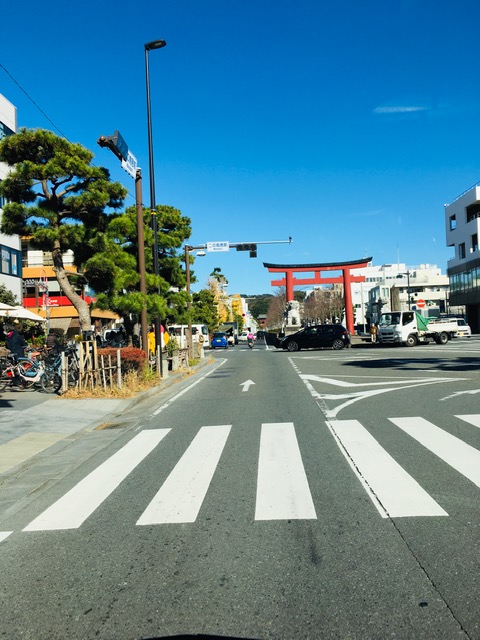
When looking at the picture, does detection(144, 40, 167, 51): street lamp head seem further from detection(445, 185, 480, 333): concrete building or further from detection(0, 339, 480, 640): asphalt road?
detection(445, 185, 480, 333): concrete building

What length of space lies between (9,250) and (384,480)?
35432 millimetres

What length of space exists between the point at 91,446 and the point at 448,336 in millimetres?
33249

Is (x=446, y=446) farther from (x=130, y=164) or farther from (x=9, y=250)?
(x=9, y=250)

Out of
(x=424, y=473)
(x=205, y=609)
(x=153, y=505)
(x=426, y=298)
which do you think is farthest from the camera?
(x=426, y=298)

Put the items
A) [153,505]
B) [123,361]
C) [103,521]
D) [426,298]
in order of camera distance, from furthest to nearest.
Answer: [426,298]
[123,361]
[153,505]
[103,521]

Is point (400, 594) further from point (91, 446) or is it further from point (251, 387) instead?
point (251, 387)

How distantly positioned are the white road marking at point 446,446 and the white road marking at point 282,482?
173 centimetres

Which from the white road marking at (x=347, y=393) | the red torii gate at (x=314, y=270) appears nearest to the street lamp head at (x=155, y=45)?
the white road marking at (x=347, y=393)

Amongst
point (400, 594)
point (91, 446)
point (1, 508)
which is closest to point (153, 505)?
point (1, 508)

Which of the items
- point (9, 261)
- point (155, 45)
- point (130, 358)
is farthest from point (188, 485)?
point (9, 261)

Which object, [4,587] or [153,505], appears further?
[153,505]

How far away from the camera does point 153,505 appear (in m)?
5.59

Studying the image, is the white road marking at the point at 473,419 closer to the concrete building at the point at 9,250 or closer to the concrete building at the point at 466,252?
the concrete building at the point at 9,250

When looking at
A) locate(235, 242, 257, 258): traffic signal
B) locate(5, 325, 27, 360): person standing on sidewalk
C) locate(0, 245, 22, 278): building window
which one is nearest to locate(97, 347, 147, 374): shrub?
locate(5, 325, 27, 360): person standing on sidewalk
